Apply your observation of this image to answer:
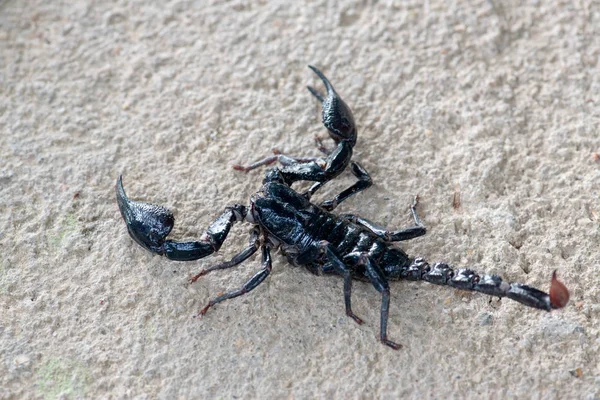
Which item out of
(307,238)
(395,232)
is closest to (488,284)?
(395,232)

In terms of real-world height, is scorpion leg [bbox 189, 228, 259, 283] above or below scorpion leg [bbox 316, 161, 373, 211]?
below

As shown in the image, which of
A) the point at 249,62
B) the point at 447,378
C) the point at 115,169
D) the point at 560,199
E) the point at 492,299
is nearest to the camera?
the point at 447,378

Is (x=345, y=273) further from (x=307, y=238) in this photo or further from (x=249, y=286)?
(x=249, y=286)

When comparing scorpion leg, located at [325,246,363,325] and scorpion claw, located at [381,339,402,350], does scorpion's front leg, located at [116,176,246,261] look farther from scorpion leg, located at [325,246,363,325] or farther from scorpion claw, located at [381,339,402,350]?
scorpion claw, located at [381,339,402,350]

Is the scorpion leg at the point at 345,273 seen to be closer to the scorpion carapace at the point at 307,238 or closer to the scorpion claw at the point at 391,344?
the scorpion carapace at the point at 307,238

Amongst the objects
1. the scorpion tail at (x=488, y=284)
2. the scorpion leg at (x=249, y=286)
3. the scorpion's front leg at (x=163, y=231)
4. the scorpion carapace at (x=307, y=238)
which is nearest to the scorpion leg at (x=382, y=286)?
the scorpion carapace at (x=307, y=238)

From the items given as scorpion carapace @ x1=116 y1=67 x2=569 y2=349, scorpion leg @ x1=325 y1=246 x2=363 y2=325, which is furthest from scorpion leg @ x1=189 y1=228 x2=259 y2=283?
scorpion leg @ x1=325 y1=246 x2=363 y2=325

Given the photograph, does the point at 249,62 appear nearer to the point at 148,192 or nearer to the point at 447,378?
the point at 148,192

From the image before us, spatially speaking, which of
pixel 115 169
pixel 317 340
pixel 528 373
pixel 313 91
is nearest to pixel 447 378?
pixel 528 373

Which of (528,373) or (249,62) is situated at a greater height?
(249,62)
